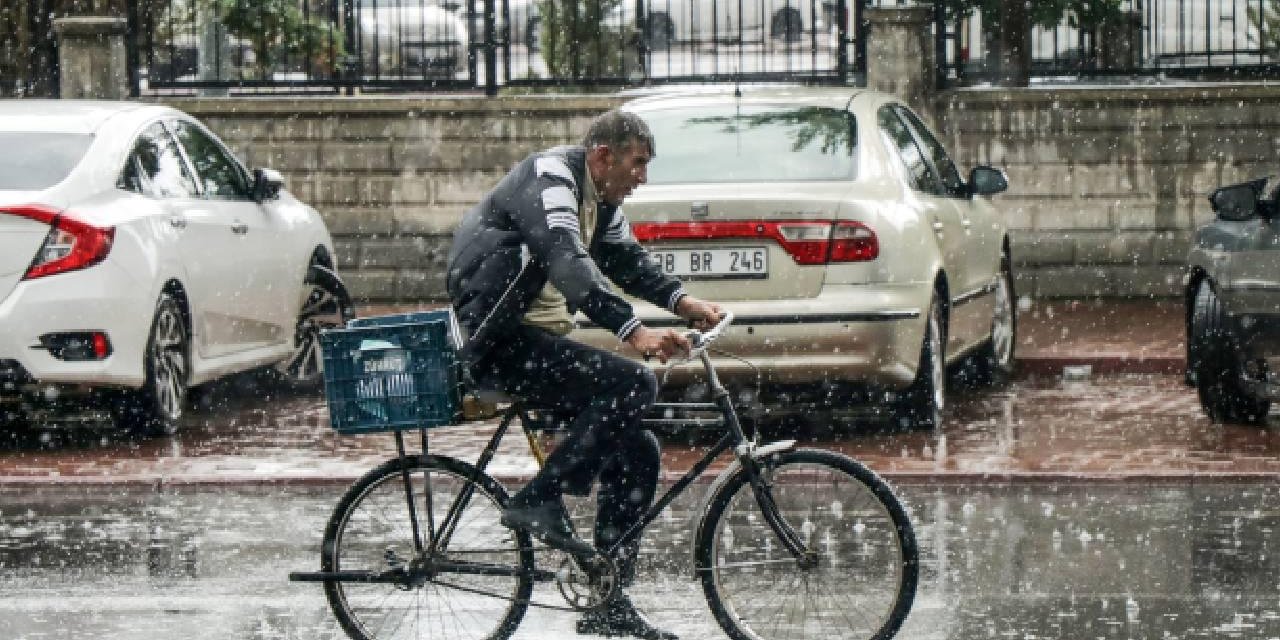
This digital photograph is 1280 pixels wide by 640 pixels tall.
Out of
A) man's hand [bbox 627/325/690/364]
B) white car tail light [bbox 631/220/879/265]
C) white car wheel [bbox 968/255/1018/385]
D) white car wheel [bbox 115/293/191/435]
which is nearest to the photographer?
man's hand [bbox 627/325/690/364]

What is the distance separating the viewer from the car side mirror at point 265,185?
42.7 ft

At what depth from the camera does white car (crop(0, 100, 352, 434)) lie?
11141mm

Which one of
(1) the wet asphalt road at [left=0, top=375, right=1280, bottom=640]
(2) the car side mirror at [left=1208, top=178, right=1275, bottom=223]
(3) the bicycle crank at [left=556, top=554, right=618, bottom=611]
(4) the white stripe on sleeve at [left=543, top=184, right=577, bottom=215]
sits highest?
(4) the white stripe on sleeve at [left=543, top=184, right=577, bottom=215]

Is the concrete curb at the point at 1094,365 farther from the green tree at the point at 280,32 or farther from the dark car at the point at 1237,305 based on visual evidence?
the green tree at the point at 280,32

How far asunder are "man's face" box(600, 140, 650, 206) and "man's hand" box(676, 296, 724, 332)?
334 millimetres

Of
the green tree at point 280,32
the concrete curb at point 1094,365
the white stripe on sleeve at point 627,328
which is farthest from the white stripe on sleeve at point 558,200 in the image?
the green tree at point 280,32

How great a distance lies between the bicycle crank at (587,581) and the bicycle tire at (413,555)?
4.5 inches

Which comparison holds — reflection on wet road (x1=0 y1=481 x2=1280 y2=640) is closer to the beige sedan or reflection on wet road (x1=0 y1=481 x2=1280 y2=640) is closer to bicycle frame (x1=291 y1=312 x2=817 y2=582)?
bicycle frame (x1=291 y1=312 x2=817 y2=582)

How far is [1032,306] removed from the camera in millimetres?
17859

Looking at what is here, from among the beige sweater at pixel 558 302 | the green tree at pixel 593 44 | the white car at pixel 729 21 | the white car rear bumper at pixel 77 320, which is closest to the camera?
the beige sweater at pixel 558 302

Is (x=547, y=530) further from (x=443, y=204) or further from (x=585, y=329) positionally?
(x=443, y=204)

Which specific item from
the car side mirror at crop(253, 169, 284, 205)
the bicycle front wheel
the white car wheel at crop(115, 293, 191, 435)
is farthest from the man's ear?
the car side mirror at crop(253, 169, 284, 205)

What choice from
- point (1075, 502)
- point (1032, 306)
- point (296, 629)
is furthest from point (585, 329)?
point (1032, 306)

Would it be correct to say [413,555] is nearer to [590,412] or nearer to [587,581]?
[587,581]
